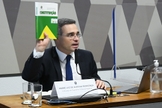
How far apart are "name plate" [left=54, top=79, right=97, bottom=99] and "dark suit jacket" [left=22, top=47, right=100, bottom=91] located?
36 cm

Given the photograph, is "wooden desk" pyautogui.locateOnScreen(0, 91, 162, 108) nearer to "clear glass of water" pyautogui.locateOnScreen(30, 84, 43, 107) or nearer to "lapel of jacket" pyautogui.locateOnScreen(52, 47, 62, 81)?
"clear glass of water" pyautogui.locateOnScreen(30, 84, 43, 107)

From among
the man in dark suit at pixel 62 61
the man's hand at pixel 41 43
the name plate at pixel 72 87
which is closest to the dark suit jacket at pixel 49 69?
the man in dark suit at pixel 62 61

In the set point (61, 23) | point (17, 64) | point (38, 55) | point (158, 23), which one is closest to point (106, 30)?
point (158, 23)

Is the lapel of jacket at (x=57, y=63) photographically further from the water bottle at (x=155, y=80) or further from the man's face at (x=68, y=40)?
the water bottle at (x=155, y=80)

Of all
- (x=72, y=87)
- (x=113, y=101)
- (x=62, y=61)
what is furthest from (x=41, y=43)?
(x=113, y=101)

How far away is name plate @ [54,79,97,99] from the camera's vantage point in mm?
2451

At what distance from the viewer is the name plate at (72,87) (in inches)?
96.5

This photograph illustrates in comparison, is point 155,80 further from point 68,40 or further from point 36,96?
point 36,96

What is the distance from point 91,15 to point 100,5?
0.57ft

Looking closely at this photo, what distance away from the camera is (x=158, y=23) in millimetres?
5133

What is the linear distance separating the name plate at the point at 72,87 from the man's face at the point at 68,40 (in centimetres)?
57

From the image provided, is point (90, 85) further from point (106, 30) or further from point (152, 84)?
point (106, 30)

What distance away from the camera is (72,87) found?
250 cm

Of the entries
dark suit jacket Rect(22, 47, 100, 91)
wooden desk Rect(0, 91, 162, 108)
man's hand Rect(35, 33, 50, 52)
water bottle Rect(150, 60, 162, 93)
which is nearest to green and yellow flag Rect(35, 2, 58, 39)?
man's hand Rect(35, 33, 50, 52)
